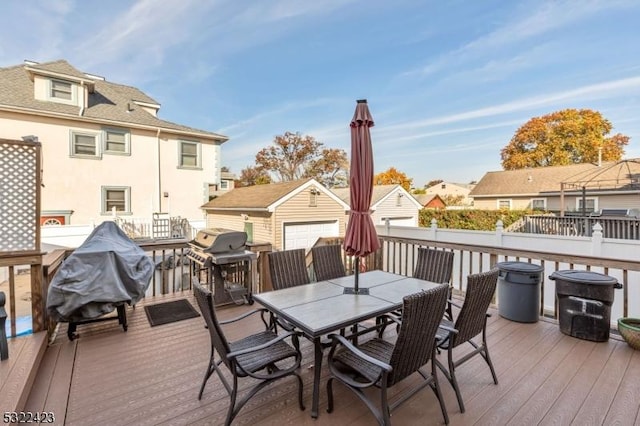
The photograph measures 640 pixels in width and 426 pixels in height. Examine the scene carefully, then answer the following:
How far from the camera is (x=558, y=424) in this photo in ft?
6.26

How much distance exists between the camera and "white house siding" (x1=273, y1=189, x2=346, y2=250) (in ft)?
36.5

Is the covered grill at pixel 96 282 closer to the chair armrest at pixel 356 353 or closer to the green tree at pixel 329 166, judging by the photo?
the chair armrest at pixel 356 353

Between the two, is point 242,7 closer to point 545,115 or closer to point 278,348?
point 278,348

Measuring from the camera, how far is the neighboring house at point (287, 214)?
11133 mm

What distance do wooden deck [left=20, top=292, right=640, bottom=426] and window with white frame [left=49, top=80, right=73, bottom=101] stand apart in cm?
1198

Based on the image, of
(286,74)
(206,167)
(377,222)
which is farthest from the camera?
(377,222)

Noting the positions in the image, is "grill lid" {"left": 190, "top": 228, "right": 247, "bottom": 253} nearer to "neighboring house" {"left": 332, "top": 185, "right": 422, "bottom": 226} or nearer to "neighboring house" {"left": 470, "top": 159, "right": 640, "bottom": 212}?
"neighboring house" {"left": 332, "top": 185, "right": 422, "bottom": 226}

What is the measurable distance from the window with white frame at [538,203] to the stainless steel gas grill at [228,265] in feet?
64.5

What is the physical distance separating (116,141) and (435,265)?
43.0 ft

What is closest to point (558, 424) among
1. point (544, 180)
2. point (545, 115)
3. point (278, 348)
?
point (278, 348)

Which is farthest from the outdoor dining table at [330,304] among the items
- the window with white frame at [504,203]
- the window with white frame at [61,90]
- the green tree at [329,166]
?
the green tree at [329,166]

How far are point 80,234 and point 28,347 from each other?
869 centimetres

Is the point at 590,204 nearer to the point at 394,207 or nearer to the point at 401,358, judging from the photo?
the point at 394,207

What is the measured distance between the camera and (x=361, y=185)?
2.77 m
